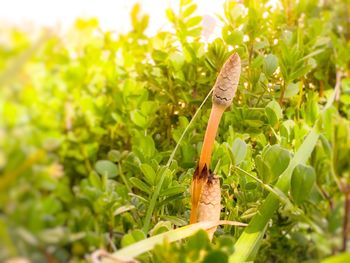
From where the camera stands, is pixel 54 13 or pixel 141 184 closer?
pixel 54 13

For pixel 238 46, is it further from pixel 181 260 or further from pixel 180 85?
pixel 181 260

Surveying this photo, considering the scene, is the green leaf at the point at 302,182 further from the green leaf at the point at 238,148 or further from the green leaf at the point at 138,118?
the green leaf at the point at 138,118

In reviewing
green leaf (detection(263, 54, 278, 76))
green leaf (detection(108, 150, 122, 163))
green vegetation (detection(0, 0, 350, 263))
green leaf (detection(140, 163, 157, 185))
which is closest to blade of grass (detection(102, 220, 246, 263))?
green vegetation (detection(0, 0, 350, 263))

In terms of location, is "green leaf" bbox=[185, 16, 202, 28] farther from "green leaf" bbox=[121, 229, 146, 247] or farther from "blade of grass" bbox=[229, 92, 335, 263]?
"green leaf" bbox=[121, 229, 146, 247]

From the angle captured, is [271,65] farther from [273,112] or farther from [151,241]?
[151,241]

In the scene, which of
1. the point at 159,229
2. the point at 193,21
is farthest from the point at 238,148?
the point at 193,21

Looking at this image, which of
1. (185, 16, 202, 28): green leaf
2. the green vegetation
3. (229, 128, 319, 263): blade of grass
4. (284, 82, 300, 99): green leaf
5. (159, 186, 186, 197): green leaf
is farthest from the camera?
(185, 16, 202, 28): green leaf

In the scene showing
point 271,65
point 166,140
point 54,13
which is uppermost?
point 54,13
